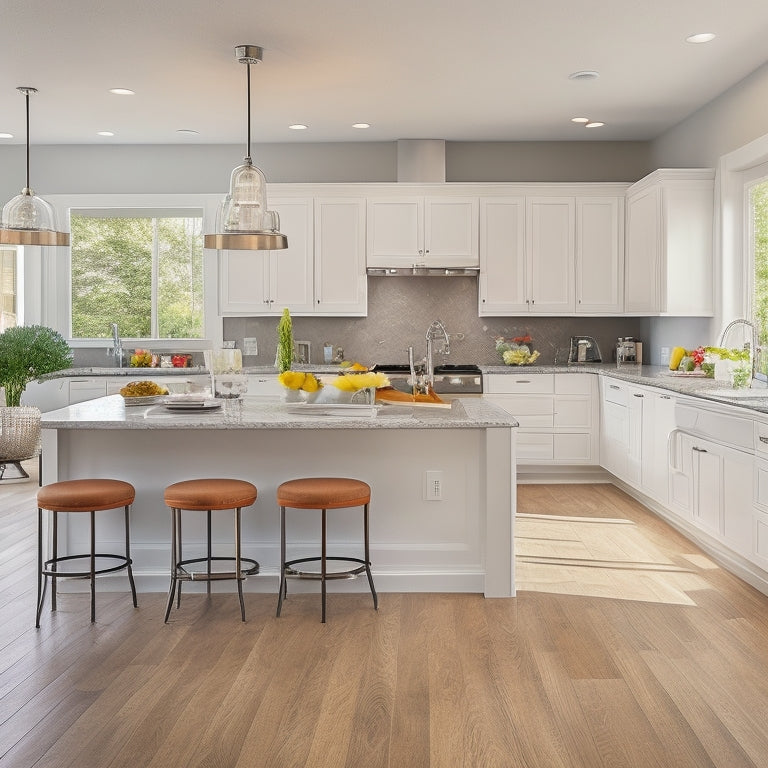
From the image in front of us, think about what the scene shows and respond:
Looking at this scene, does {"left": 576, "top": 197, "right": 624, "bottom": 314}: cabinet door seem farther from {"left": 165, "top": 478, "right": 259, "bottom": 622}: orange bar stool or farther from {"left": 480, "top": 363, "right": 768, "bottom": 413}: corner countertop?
{"left": 165, "top": 478, "right": 259, "bottom": 622}: orange bar stool

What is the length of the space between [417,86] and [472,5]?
146cm

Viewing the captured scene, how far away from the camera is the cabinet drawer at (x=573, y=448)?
6883mm

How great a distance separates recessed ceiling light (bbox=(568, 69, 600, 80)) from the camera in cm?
536

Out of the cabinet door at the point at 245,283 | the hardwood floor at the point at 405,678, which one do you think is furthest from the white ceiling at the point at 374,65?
the hardwood floor at the point at 405,678

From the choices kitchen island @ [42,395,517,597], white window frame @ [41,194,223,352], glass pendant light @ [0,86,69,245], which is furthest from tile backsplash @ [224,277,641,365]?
kitchen island @ [42,395,517,597]

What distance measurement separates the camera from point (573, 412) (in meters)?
6.89

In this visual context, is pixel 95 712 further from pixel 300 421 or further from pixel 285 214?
pixel 285 214

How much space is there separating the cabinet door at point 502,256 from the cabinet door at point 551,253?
8 centimetres

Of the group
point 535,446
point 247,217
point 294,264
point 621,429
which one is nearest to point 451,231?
point 294,264

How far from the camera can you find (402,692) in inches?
115

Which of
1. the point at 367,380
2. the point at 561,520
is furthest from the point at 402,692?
the point at 561,520

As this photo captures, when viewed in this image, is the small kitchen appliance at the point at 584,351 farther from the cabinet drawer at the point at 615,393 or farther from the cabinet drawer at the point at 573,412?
the cabinet drawer at the point at 615,393

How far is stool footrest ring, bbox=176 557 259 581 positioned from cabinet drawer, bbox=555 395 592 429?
351cm

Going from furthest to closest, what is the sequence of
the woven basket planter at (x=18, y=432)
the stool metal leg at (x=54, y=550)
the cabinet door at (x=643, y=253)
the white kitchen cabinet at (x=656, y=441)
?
the woven basket planter at (x=18, y=432) → the cabinet door at (x=643, y=253) → the white kitchen cabinet at (x=656, y=441) → the stool metal leg at (x=54, y=550)
